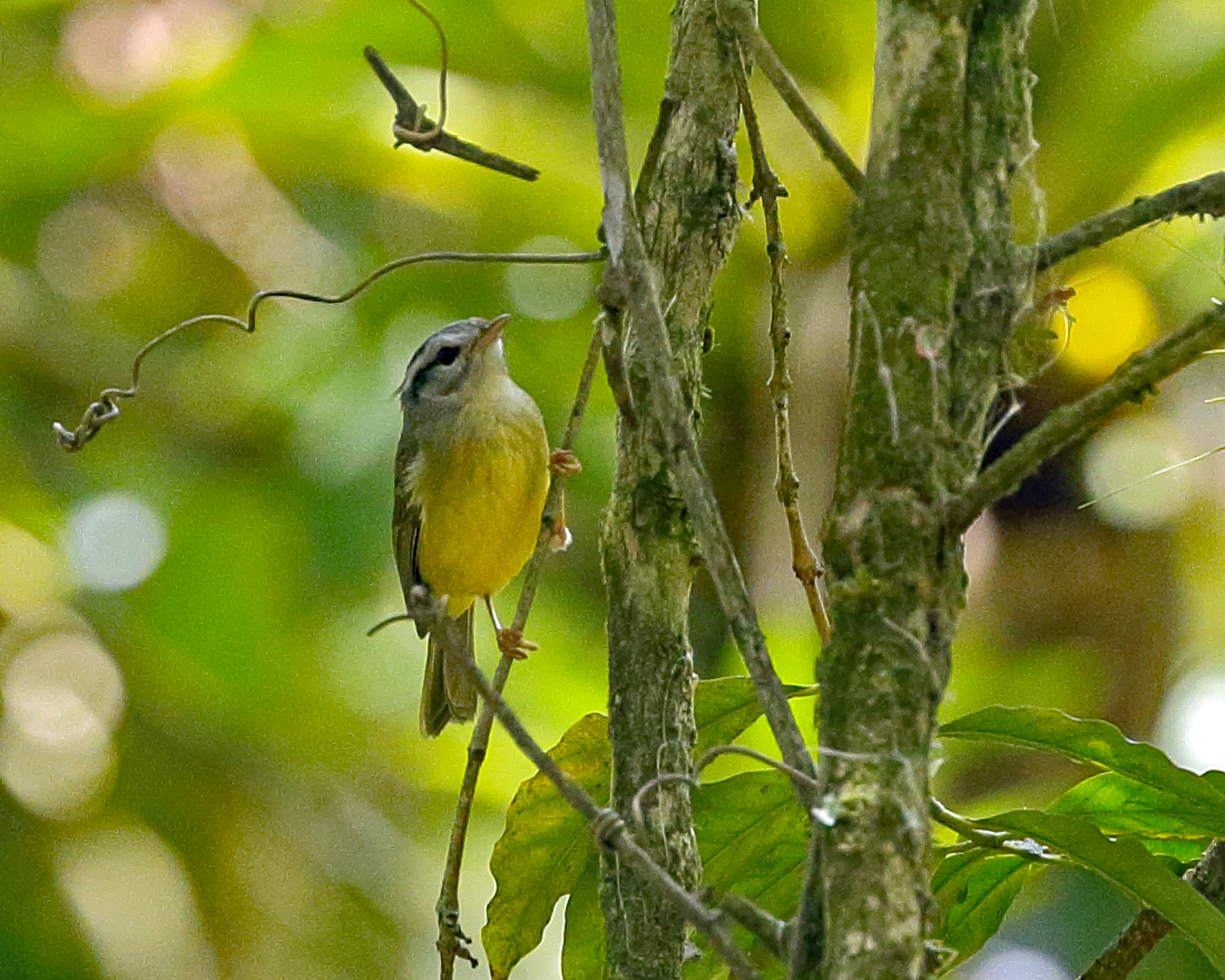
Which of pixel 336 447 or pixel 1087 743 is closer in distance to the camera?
pixel 1087 743

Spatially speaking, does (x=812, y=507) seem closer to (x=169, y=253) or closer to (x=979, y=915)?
(x=169, y=253)

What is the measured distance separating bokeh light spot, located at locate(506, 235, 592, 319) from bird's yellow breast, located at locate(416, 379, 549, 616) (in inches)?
68.9

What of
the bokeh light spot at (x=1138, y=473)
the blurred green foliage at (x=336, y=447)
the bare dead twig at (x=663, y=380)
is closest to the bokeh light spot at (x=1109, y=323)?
the blurred green foliage at (x=336, y=447)

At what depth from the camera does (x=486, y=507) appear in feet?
13.8

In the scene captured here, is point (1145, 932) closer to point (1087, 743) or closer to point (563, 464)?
point (1087, 743)

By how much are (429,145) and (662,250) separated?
344 mm

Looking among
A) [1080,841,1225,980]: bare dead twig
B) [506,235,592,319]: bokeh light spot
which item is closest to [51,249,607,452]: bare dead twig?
[1080,841,1225,980]: bare dead twig

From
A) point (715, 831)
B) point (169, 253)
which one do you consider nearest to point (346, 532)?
point (169, 253)

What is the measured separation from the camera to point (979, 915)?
2049mm

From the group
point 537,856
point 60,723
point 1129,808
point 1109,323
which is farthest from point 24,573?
point 1129,808

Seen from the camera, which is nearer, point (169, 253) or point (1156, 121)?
point (1156, 121)

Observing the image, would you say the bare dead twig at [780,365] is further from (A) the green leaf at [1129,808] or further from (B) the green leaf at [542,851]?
(A) the green leaf at [1129,808]

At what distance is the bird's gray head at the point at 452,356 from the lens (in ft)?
14.2

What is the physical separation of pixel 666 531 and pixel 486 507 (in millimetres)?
2380
